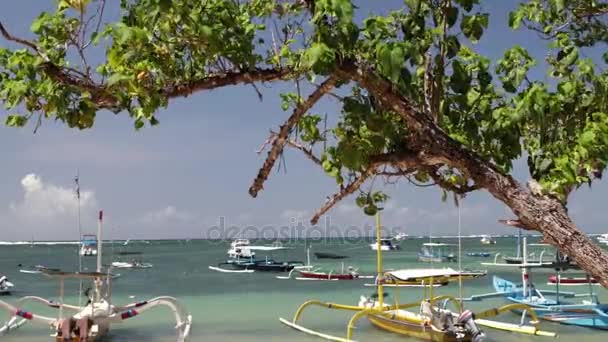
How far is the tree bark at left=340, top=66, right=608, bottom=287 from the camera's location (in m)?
2.54

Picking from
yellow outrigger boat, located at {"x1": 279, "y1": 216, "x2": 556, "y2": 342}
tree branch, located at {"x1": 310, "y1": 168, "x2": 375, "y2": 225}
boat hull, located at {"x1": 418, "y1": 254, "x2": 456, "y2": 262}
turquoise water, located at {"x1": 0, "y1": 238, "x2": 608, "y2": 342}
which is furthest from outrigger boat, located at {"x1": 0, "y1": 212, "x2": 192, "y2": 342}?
boat hull, located at {"x1": 418, "y1": 254, "x2": 456, "y2": 262}

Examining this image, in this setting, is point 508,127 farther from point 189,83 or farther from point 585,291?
point 585,291

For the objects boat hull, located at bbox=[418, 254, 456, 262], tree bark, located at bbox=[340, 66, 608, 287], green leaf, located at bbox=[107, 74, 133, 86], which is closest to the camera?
green leaf, located at bbox=[107, 74, 133, 86]

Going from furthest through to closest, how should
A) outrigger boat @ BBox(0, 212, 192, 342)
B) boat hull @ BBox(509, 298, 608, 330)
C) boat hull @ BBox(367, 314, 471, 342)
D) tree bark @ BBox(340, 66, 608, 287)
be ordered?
boat hull @ BBox(509, 298, 608, 330) → boat hull @ BBox(367, 314, 471, 342) → outrigger boat @ BBox(0, 212, 192, 342) → tree bark @ BBox(340, 66, 608, 287)

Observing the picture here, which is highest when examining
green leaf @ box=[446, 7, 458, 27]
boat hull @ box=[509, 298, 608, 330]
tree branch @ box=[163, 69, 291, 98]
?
green leaf @ box=[446, 7, 458, 27]

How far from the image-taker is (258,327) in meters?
19.8

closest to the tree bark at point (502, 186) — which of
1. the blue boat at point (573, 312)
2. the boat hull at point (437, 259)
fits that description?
the blue boat at point (573, 312)

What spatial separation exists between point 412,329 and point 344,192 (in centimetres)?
1283

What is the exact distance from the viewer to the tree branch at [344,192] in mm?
3144

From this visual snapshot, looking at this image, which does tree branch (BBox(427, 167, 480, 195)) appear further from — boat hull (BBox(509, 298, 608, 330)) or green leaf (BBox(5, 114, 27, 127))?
boat hull (BBox(509, 298, 608, 330))

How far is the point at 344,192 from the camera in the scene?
3348 millimetres

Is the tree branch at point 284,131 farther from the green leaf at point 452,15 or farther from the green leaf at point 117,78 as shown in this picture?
the green leaf at point 117,78

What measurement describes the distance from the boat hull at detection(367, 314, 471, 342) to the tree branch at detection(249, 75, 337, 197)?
11.6 meters

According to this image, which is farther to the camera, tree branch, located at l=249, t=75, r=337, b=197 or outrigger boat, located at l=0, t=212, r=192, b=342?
outrigger boat, located at l=0, t=212, r=192, b=342
